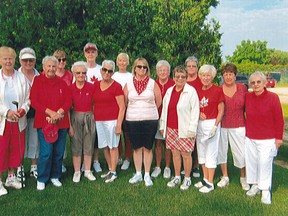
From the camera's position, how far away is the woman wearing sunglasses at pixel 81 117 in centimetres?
553

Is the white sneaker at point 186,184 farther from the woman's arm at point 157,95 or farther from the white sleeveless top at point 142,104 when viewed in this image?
the woman's arm at point 157,95

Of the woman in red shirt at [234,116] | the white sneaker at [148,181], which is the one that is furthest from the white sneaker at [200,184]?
the white sneaker at [148,181]

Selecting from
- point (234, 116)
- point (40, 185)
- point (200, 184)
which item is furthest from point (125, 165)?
point (234, 116)

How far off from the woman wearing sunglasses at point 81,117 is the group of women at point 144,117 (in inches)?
0.7

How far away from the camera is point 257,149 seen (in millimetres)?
5012

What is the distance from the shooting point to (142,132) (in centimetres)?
555

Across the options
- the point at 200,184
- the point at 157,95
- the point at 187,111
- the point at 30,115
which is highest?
the point at 157,95

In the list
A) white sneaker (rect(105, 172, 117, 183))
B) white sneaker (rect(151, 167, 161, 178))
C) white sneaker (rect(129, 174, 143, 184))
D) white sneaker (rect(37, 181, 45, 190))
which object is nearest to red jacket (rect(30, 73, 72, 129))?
white sneaker (rect(37, 181, 45, 190))

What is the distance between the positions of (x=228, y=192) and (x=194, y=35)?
6591 mm

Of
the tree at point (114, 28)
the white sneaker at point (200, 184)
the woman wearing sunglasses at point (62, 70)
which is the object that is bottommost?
the white sneaker at point (200, 184)

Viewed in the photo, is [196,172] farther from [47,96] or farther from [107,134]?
[47,96]

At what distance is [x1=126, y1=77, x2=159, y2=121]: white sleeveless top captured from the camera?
5441 millimetres

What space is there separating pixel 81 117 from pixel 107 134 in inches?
21.1

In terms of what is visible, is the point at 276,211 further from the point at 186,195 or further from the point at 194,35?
the point at 194,35
